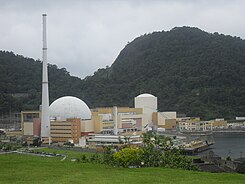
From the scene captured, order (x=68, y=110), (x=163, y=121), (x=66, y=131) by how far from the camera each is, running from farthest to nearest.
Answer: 1. (x=163, y=121)
2. (x=68, y=110)
3. (x=66, y=131)

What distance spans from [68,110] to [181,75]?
44894mm

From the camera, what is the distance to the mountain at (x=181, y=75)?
77.3 metres

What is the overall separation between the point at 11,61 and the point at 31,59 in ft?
20.9

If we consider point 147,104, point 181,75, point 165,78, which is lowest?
point 147,104

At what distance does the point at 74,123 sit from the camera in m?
43.3

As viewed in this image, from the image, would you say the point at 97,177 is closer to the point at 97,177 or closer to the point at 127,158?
the point at 97,177

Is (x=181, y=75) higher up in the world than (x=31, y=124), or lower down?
higher up

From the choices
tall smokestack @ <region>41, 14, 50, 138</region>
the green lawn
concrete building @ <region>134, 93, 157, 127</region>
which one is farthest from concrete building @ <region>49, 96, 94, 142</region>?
the green lawn

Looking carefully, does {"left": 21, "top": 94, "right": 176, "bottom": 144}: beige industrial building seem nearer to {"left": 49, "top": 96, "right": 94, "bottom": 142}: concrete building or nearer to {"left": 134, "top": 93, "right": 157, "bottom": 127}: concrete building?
{"left": 49, "top": 96, "right": 94, "bottom": 142}: concrete building

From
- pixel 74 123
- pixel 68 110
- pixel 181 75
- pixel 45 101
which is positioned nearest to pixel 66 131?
pixel 74 123

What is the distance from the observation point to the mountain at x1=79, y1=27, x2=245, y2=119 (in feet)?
254

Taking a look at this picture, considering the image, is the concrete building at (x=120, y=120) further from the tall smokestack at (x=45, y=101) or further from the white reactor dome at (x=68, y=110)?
the tall smokestack at (x=45, y=101)

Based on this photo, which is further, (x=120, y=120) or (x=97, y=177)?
(x=120, y=120)

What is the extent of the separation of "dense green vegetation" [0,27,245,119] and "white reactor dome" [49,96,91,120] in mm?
23970
